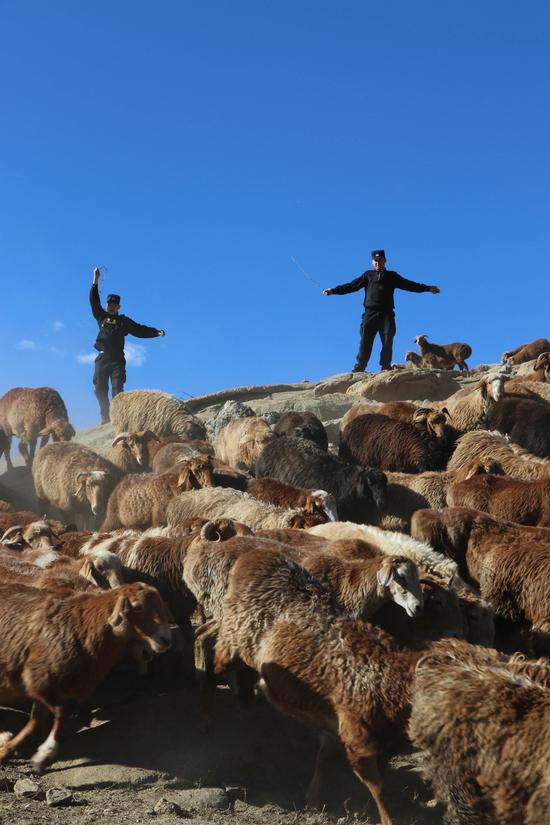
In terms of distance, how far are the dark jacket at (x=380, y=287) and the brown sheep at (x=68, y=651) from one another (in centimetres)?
1248

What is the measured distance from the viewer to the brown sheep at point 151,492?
38.1 feet

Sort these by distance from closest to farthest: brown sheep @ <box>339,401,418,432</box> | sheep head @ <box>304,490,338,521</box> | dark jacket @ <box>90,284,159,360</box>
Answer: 1. sheep head @ <box>304,490,338,521</box>
2. brown sheep @ <box>339,401,418,432</box>
3. dark jacket @ <box>90,284,159,360</box>

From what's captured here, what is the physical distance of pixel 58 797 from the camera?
587 centimetres

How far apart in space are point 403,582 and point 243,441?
730cm

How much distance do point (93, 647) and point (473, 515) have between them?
12.8 feet

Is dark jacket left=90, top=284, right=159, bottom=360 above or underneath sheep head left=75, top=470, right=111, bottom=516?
above

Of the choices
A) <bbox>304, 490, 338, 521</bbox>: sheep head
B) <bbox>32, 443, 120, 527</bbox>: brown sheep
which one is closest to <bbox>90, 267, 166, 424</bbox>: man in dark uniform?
<bbox>32, 443, 120, 527</bbox>: brown sheep

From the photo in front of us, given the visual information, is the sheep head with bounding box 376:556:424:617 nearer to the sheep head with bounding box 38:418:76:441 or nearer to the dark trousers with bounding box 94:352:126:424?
the sheep head with bounding box 38:418:76:441

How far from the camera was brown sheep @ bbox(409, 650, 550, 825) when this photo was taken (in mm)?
4965

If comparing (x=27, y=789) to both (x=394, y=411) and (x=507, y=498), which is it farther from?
(x=394, y=411)

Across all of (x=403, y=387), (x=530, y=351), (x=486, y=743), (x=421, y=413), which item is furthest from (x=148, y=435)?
(x=530, y=351)

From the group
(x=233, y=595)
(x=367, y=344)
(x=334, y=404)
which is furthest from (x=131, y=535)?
(x=367, y=344)

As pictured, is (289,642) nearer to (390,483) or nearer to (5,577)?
(5,577)

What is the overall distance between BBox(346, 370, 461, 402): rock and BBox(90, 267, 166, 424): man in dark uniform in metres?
4.25
